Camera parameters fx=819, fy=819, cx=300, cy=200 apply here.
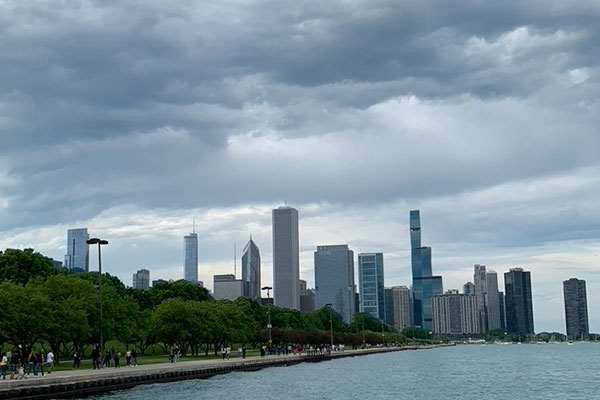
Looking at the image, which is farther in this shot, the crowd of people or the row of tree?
the row of tree

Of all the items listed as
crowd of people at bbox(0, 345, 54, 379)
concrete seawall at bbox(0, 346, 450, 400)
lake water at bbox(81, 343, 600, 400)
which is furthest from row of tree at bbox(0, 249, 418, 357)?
lake water at bbox(81, 343, 600, 400)

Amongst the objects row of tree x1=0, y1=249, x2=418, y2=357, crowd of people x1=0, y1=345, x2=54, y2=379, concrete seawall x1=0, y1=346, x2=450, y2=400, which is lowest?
concrete seawall x1=0, y1=346, x2=450, y2=400

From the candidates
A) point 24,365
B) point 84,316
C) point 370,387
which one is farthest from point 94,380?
point 370,387

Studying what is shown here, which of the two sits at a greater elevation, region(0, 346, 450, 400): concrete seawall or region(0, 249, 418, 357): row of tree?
region(0, 249, 418, 357): row of tree

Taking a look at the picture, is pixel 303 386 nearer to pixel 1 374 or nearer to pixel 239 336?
pixel 1 374

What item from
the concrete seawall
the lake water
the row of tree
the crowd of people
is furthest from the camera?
the row of tree

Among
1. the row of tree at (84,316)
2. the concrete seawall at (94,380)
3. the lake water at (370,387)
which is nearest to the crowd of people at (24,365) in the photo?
the concrete seawall at (94,380)

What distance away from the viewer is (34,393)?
5597cm

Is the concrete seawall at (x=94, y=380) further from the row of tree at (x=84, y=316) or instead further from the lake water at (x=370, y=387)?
the row of tree at (x=84, y=316)

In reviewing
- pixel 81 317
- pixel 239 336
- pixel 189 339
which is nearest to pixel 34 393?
pixel 81 317

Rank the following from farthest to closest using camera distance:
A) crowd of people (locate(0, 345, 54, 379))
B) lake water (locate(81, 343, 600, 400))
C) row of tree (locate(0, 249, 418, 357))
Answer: row of tree (locate(0, 249, 418, 357))
lake water (locate(81, 343, 600, 400))
crowd of people (locate(0, 345, 54, 379))

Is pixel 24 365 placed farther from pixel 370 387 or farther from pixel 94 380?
pixel 370 387

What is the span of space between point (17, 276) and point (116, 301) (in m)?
28.6

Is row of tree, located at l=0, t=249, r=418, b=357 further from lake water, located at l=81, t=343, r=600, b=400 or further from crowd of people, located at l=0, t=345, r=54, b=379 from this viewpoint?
lake water, located at l=81, t=343, r=600, b=400
